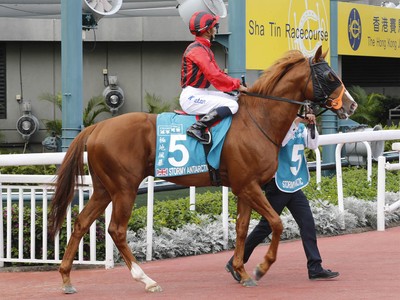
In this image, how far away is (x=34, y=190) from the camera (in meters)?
8.19

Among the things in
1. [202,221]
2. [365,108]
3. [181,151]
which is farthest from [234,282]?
[365,108]

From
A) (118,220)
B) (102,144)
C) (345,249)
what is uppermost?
(102,144)

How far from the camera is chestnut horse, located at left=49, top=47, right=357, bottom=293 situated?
6.92 metres

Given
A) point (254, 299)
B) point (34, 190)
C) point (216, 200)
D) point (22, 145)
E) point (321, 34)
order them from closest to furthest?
point (254, 299) < point (34, 190) < point (216, 200) < point (321, 34) < point (22, 145)

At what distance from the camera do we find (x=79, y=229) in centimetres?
705

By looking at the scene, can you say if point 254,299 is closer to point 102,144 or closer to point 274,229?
point 274,229

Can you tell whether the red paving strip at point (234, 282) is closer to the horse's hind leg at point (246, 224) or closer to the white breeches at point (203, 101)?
the horse's hind leg at point (246, 224)

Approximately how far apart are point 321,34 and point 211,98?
745 centimetres

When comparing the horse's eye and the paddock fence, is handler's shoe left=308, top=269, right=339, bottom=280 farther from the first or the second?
the paddock fence

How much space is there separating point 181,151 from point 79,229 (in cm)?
102

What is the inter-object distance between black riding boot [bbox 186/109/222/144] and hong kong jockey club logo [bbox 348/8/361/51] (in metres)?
10.3

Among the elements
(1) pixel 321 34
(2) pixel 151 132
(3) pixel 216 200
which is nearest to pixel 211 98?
(2) pixel 151 132

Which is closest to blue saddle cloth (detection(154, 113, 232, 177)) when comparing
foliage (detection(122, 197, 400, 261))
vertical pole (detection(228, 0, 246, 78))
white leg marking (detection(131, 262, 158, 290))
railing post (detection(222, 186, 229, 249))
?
white leg marking (detection(131, 262, 158, 290))

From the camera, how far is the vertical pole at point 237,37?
1161 centimetres
